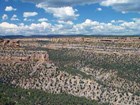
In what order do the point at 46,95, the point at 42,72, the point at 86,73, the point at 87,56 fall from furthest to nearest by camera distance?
1. the point at 87,56
2. the point at 86,73
3. the point at 42,72
4. the point at 46,95

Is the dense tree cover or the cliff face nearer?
the dense tree cover

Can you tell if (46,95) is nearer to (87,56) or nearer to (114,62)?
(114,62)

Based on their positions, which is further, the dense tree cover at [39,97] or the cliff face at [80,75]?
the cliff face at [80,75]

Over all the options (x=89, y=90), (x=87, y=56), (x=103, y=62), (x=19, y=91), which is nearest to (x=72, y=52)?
(x=87, y=56)

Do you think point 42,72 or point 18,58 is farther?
point 18,58

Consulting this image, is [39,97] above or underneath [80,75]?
underneath

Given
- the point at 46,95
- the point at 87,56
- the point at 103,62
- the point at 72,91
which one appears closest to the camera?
the point at 46,95

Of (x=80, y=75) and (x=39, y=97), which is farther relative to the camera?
(x=80, y=75)

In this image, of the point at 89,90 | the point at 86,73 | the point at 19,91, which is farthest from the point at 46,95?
the point at 86,73

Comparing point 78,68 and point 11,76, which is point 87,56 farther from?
point 11,76
